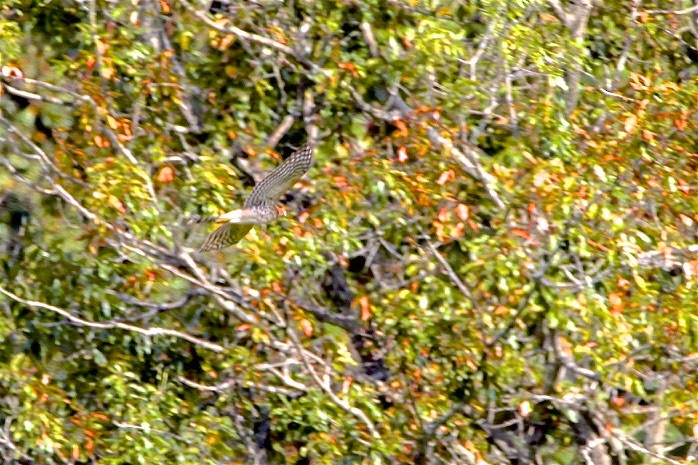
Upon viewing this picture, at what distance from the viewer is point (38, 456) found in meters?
6.81

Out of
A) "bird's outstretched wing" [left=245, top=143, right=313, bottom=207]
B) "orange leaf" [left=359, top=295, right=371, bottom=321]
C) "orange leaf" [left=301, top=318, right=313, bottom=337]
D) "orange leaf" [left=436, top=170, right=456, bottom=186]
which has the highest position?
"bird's outstretched wing" [left=245, top=143, right=313, bottom=207]

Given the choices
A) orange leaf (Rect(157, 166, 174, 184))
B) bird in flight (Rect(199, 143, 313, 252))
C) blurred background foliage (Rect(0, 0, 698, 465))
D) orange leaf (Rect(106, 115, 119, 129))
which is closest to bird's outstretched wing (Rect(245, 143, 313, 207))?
bird in flight (Rect(199, 143, 313, 252))

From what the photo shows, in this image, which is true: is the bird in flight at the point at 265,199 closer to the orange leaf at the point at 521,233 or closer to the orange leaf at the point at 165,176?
the orange leaf at the point at 165,176

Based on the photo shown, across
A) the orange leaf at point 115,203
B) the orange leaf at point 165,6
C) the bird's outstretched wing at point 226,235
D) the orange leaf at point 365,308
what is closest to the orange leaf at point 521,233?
the orange leaf at point 365,308

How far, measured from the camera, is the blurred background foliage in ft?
22.1

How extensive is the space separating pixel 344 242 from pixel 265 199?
35.0 inches

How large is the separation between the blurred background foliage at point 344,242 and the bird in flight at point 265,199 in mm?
500

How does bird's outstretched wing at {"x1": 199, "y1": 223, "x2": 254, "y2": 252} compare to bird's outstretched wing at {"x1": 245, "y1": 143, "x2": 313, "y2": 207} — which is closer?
bird's outstretched wing at {"x1": 245, "y1": 143, "x2": 313, "y2": 207}

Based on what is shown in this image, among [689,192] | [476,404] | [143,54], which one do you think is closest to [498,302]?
[476,404]

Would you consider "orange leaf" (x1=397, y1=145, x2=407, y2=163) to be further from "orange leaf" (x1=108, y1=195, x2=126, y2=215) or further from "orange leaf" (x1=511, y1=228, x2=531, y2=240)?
"orange leaf" (x1=108, y1=195, x2=126, y2=215)

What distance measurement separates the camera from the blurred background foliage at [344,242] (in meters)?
6.73

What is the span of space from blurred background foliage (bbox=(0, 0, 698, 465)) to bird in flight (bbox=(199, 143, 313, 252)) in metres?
0.50

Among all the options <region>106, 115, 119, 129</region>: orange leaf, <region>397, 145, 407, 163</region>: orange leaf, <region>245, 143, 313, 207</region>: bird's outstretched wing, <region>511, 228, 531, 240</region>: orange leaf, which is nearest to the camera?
<region>245, 143, 313, 207</region>: bird's outstretched wing

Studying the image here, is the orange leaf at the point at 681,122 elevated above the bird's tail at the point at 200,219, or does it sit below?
above
